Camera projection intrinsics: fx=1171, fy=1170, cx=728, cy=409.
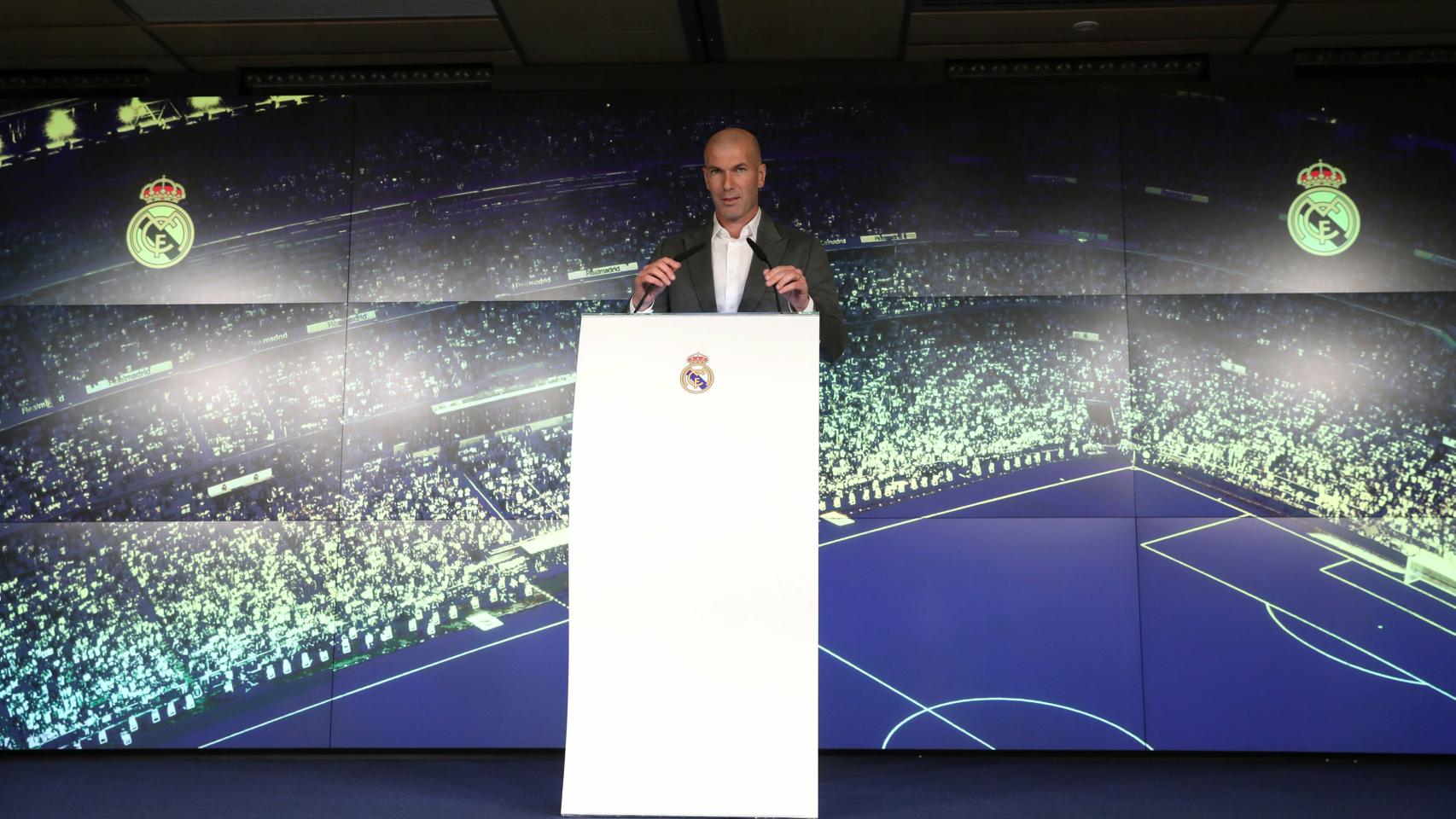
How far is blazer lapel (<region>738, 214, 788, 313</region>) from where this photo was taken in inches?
133

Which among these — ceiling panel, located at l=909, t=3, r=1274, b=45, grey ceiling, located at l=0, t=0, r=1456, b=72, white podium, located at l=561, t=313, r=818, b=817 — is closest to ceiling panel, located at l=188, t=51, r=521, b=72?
grey ceiling, located at l=0, t=0, r=1456, b=72

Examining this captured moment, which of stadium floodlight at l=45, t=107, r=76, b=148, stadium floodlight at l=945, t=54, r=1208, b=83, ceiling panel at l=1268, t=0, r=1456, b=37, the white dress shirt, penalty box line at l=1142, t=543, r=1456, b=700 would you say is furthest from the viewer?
stadium floodlight at l=45, t=107, r=76, b=148

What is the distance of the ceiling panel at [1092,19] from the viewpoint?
152 inches

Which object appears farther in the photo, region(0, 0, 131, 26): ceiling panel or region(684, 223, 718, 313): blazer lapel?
region(0, 0, 131, 26): ceiling panel

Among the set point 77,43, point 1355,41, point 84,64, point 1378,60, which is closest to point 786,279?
point 1355,41

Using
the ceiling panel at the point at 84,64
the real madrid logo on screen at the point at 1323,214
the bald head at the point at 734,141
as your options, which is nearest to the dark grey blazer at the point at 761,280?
the bald head at the point at 734,141

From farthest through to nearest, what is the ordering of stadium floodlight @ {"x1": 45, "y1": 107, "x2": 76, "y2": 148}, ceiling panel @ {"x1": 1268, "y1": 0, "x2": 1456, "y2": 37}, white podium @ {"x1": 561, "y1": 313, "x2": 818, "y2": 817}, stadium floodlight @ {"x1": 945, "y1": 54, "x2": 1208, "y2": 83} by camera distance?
stadium floodlight @ {"x1": 45, "y1": 107, "x2": 76, "y2": 148}, stadium floodlight @ {"x1": 945, "y1": 54, "x2": 1208, "y2": 83}, ceiling panel @ {"x1": 1268, "y1": 0, "x2": 1456, "y2": 37}, white podium @ {"x1": 561, "y1": 313, "x2": 818, "y2": 817}

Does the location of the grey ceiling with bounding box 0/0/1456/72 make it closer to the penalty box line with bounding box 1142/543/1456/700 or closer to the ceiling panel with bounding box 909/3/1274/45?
the ceiling panel with bounding box 909/3/1274/45

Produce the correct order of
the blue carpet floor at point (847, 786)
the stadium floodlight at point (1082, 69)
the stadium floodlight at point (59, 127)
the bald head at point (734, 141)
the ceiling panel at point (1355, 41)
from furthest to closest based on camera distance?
the stadium floodlight at point (59, 127) < the stadium floodlight at point (1082, 69) < the ceiling panel at point (1355, 41) < the bald head at point (734, 141) < the blue carpet floor at point (847, 786)

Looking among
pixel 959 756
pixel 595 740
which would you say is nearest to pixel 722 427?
pixel 595 740

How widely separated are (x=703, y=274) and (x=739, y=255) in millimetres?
131

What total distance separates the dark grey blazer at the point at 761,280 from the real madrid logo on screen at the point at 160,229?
6.41 ft

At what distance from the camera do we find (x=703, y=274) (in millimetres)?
3400

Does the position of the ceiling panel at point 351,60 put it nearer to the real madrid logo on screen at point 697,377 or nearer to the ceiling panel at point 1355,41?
the real madrid logo on screen at point 697,377
